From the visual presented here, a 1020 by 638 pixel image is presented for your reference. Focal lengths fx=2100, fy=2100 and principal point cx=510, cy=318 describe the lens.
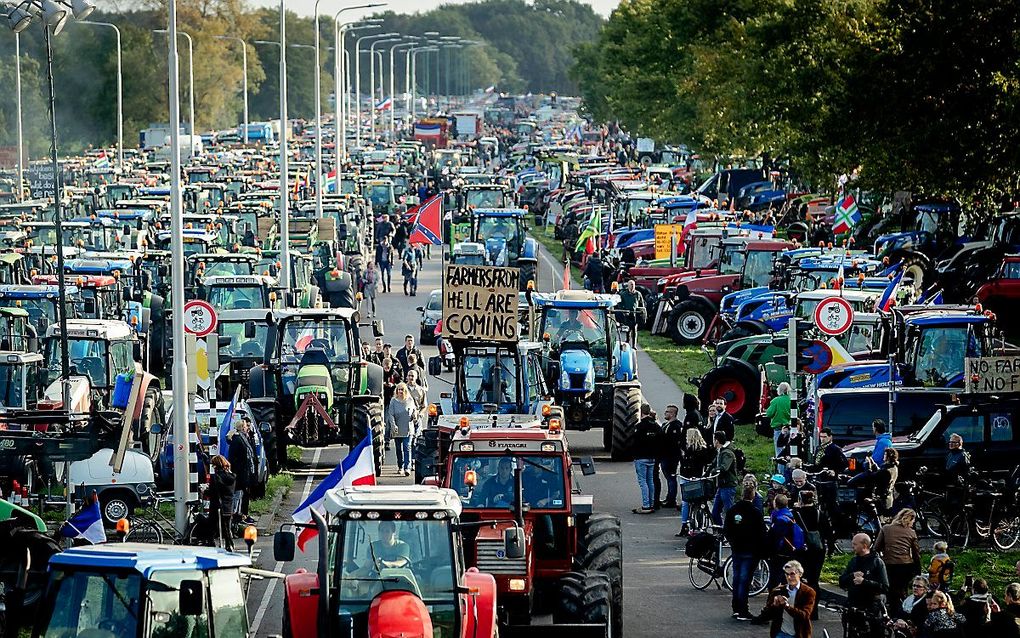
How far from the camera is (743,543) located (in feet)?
68.5

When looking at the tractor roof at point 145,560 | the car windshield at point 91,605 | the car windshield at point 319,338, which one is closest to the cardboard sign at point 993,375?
the car windshield at point 319,338

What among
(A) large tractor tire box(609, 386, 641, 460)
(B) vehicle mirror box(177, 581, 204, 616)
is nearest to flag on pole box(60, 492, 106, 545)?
(B) vehicle mirror box(177, 581, 204, 616)

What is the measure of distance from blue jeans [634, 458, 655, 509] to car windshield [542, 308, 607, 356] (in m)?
5.66

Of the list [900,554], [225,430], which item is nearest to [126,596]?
[900,554]

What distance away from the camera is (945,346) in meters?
30.8

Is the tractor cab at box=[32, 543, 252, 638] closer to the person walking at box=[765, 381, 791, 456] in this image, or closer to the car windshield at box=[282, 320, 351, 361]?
the car windshield at box=[282, 320, 351, 361]

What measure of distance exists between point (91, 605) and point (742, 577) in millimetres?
8029

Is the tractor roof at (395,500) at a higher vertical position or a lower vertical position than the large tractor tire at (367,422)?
higher

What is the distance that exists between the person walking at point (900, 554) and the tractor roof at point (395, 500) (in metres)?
6.40

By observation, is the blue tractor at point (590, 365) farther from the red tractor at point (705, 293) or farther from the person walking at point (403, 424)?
the red tractor at point (705, 293)

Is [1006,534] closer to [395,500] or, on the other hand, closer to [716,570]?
[716,570]

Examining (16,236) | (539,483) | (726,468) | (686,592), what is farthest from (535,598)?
(16,236)

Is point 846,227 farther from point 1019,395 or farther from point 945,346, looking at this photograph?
point 1019,395

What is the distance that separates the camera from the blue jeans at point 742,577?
68.1ft
